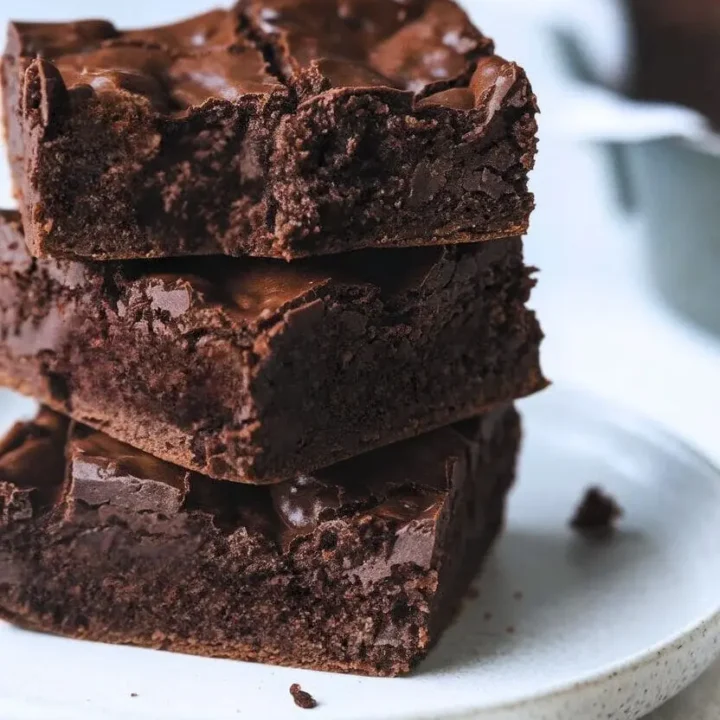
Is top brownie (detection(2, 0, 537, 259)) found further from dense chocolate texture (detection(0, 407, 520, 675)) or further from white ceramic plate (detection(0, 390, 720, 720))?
white ceramic plate (detection(0, 390, 720, 720))

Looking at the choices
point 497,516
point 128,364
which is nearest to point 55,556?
point 128,364

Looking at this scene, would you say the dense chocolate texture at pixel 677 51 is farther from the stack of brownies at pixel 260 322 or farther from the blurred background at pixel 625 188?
the stack of brownies at pixel 260 322

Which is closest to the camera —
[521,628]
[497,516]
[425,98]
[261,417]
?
[261,417]

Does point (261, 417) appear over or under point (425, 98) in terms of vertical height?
under

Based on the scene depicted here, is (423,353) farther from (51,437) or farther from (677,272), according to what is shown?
(677,272)

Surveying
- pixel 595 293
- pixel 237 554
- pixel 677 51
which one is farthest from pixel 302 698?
pixel 677 51
